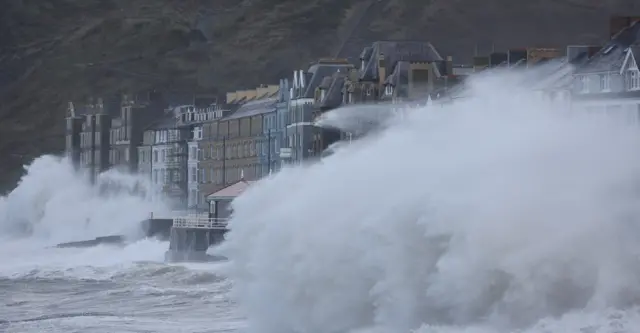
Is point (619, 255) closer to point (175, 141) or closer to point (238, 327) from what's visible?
point (238, 327)

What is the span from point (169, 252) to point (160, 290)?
56.5ft

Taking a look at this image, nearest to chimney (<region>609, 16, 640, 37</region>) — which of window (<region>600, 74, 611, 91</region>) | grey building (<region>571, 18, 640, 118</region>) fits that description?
grey building (<region>571, 18, 640, 118</region>)

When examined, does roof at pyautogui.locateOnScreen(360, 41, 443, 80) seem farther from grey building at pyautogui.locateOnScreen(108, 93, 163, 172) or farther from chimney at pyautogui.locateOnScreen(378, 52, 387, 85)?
grey building at pyautogui.locateOnScreen(108, 93, 163, 172)

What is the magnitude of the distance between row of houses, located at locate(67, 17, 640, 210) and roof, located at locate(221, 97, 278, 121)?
0.11 m

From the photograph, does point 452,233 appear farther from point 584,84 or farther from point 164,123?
point 164,123

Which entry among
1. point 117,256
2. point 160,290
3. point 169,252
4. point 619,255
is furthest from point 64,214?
point 619,255

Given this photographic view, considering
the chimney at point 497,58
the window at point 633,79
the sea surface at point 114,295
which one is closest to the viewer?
the sea surface at point 114,295

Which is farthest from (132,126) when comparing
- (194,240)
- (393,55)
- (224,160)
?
(194,240)

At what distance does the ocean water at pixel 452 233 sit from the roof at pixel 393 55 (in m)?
32.4

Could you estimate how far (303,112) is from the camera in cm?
7475

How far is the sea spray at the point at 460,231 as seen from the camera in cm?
2595

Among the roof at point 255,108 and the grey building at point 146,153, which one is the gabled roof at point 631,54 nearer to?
the roof at point 255,108

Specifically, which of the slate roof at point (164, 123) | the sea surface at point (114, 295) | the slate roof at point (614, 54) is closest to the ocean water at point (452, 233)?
the sea surface at point (114, 295)

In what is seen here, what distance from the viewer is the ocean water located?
2594cm
